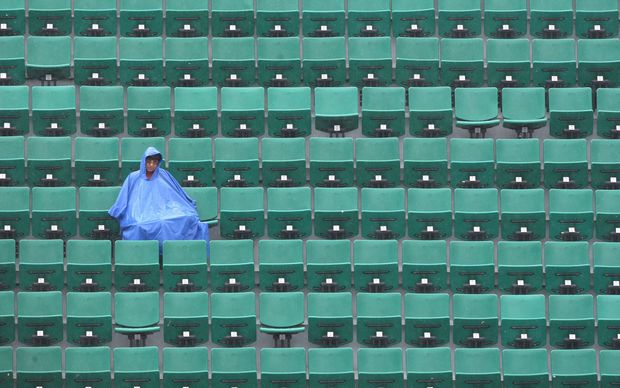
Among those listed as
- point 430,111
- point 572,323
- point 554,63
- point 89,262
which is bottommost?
point 572,323

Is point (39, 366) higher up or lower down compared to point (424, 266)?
lower down

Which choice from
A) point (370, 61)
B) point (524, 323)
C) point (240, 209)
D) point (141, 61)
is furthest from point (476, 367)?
point (141, 61)

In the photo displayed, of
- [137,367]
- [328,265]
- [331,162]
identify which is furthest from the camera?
[331,162]

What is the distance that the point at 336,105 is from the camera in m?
11.3

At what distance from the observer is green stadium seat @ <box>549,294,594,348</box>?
10195 mm

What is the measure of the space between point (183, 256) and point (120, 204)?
0.62 m

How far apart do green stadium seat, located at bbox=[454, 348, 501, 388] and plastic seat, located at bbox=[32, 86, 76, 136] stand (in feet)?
11.5

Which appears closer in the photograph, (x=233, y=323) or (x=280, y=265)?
(x=233, y=323)

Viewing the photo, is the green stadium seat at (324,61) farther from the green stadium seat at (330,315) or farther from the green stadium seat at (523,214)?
the green stadium seat at (330,315)

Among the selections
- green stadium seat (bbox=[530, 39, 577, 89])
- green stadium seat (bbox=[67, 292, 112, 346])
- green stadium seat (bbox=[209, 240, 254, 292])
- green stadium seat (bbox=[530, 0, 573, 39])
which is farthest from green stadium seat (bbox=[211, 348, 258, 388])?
green stadium seat (bbox=[530, 0, 573, 39])

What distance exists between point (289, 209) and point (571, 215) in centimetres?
208

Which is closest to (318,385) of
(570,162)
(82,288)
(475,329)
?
(475,329)

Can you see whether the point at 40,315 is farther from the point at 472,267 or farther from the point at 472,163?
the point at 472,163

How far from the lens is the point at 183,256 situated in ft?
33.7
